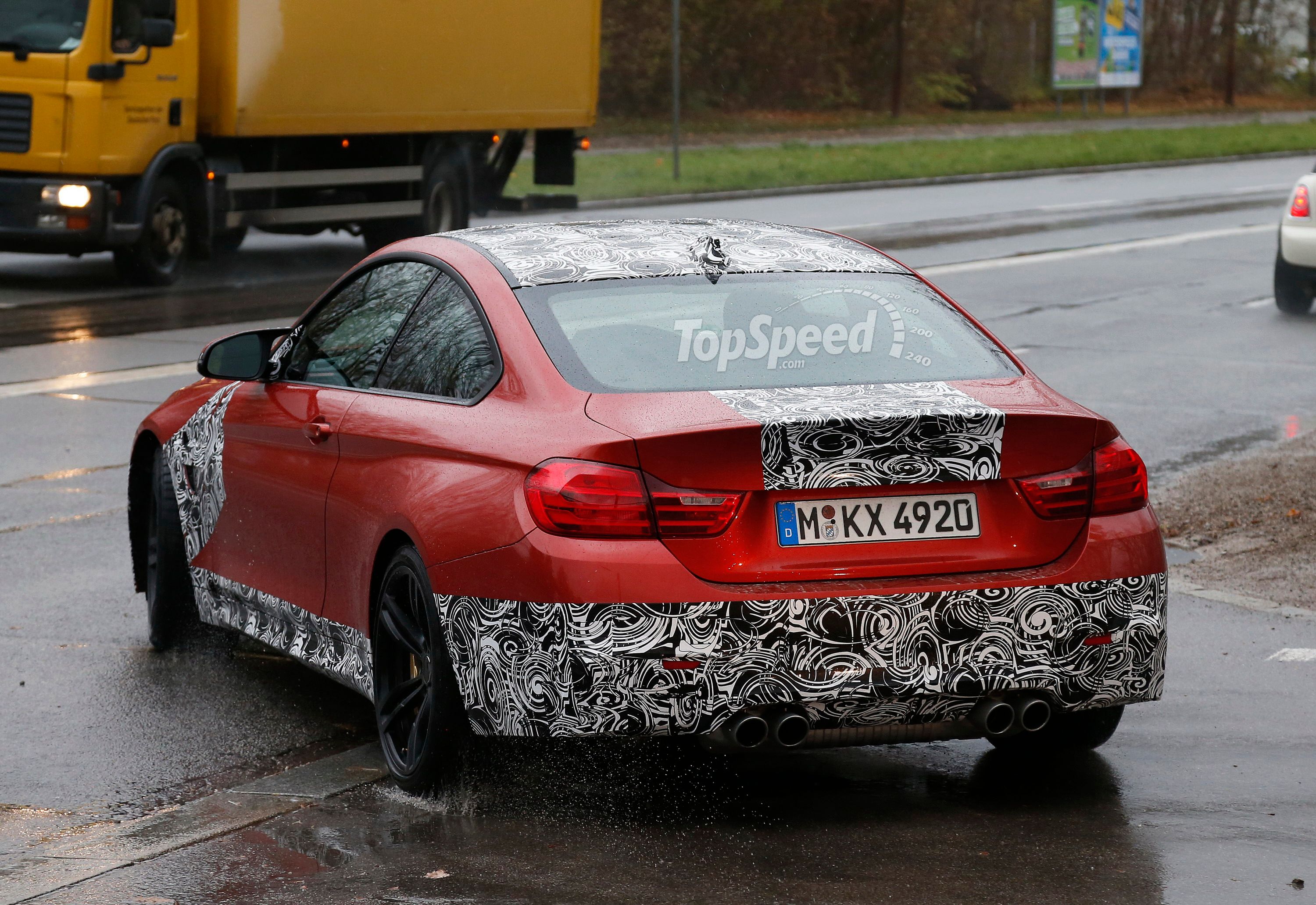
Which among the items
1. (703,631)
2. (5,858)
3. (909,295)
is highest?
(909,295)

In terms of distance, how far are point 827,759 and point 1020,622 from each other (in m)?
0.95

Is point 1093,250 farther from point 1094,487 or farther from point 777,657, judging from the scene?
point 777,657

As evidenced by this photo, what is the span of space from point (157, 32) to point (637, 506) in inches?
558

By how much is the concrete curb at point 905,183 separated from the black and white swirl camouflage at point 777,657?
23013mm

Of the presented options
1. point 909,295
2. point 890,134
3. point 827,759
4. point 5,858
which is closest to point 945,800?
point 827,759

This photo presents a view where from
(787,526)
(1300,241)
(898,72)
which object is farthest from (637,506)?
(898,72)

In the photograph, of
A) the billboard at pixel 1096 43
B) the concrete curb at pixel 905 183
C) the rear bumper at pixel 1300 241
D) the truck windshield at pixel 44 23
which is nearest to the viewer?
the rear bumper at pixel 1300 241

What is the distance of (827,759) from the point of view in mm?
5340

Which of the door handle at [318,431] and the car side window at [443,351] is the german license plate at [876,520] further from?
the door handle at [318,431]

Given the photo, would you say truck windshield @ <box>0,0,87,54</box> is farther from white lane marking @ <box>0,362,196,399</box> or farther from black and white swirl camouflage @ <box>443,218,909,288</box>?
black and white swirl camouflage @ <box>443,218,909,288</box>

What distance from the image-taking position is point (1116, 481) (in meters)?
4.78

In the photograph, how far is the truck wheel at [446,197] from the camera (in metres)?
22.0

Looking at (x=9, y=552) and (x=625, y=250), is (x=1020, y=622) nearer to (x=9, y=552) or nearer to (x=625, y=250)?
(x=625, y=250)

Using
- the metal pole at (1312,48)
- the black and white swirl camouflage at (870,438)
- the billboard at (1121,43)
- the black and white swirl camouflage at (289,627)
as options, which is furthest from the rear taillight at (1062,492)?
the metal pole at (1312,48)
